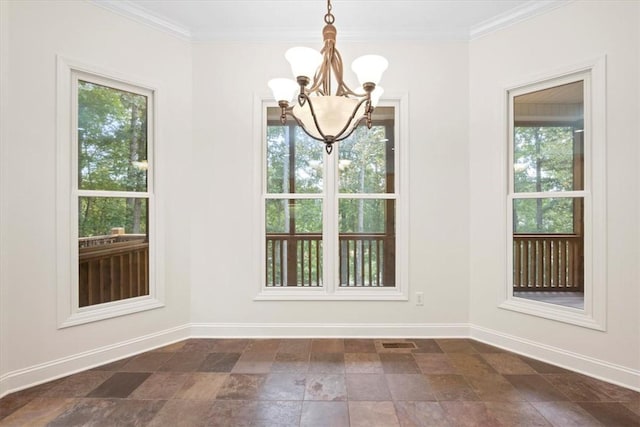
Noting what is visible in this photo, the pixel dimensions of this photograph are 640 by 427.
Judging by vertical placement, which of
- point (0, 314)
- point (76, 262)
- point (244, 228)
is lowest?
point (0, 314)

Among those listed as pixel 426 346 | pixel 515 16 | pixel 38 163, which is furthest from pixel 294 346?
pixel 515 16

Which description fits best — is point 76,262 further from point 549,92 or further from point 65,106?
point 549,92

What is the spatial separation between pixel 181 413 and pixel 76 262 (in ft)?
4.92

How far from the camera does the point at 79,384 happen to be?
2.34 meters

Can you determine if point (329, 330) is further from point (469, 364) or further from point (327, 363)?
point (469, 364)

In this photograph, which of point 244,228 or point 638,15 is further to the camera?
point 244,228

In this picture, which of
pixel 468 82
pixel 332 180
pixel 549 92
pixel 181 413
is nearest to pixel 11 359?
pixel 181 413

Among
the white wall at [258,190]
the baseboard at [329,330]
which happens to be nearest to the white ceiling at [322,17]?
the white wall at [258,190]

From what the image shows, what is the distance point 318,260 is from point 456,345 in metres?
1.50

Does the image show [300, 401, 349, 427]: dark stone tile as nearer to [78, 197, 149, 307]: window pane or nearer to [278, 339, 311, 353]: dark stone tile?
[278, 339, 311, 353]: dark stone tile

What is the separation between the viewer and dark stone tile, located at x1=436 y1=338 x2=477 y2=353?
286cm

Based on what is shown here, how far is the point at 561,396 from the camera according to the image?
2.17m

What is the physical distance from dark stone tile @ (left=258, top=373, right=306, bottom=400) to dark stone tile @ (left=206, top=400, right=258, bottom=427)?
12 centimetres

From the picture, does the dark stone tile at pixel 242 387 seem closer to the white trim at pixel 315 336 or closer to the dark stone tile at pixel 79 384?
the white trim at pixel 315 336
